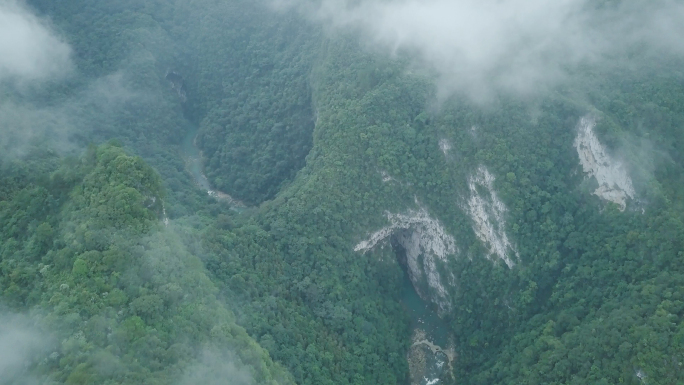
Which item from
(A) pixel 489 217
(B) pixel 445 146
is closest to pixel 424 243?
(A) pixel 489 217

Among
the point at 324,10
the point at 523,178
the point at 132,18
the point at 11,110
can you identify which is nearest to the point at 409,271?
the point at 523,178

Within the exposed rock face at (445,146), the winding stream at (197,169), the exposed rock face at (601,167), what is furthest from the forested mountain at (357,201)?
the exposed rock face at (445,146)

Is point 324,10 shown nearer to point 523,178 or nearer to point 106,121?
point 106,121

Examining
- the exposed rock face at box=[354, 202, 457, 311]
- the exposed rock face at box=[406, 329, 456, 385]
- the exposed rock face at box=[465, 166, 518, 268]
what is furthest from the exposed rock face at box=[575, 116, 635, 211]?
the exposed rock face at box=[406, 329, 456, 385]

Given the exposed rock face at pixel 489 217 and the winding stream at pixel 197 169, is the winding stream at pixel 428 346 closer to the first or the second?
the exposed rock face at pixel 489 217

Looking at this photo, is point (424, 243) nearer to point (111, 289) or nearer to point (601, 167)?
point (601, 167)

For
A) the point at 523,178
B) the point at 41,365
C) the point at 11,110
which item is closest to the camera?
the point at 41,365
